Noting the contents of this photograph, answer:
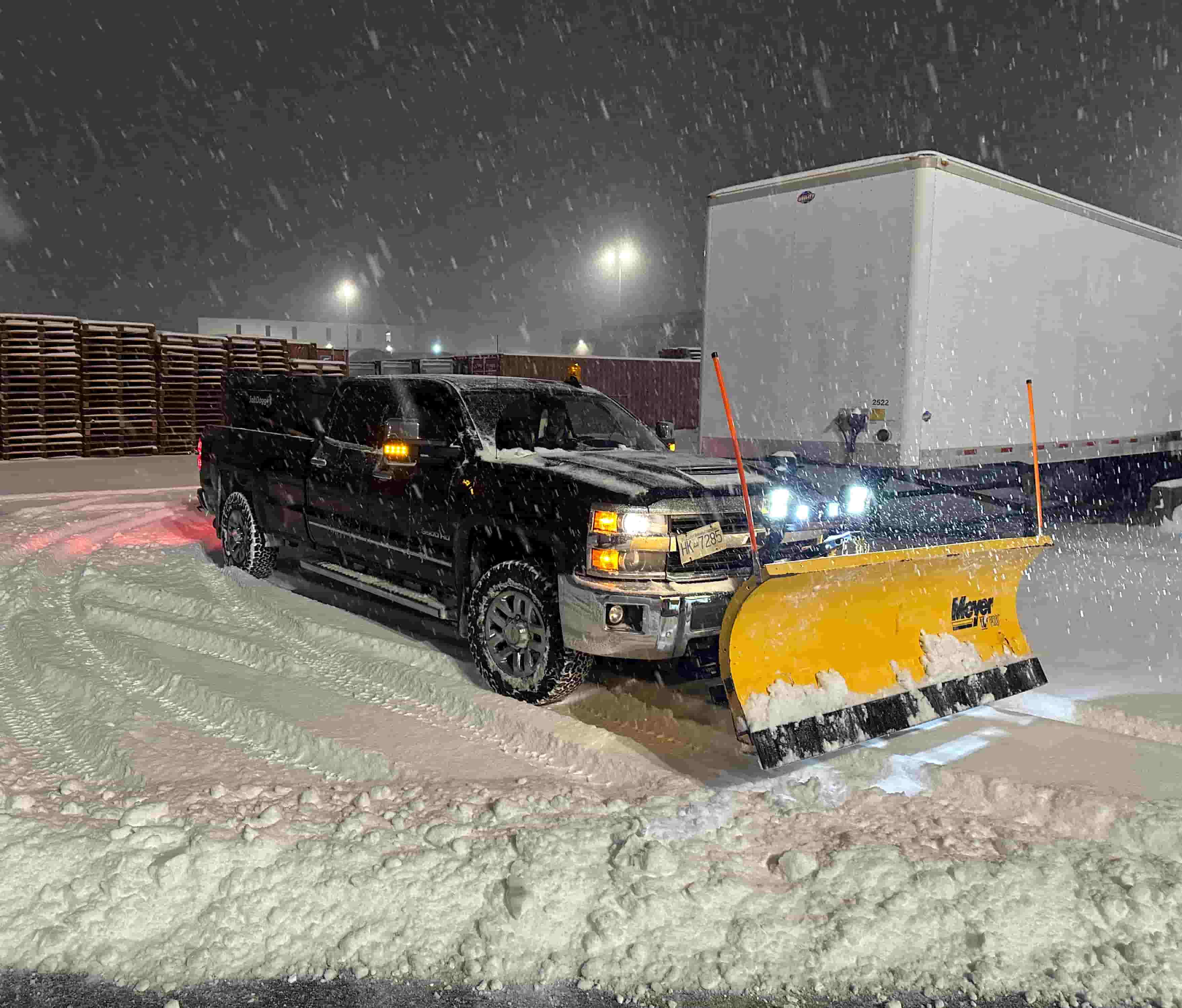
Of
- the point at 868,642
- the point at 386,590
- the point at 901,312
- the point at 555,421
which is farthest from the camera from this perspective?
the point at 901,312

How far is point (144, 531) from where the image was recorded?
11367mm

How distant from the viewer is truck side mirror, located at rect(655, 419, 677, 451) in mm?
7293

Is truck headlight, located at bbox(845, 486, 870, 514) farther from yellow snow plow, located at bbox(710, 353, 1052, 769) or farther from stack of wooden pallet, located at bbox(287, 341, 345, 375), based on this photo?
stack of wooden pallet, located at bbox(287, 341, 345, 375)

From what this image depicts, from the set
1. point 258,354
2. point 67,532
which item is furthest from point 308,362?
point 67,532

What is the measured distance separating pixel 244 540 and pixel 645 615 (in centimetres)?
491

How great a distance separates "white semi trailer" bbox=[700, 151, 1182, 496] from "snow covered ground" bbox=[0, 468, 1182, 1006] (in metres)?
3.53

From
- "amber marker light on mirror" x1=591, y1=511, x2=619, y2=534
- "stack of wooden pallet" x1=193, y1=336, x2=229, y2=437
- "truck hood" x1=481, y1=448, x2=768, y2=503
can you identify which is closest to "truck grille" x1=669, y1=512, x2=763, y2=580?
"truck hood" x1=481, y1=448, x2=768, y2=503

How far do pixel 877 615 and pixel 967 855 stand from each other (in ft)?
5.30

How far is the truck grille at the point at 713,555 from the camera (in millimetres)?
5285

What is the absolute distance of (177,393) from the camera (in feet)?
82.9

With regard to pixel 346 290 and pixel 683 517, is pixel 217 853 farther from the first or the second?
pixel 346 290

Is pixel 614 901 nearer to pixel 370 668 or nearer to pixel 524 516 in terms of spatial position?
pixel 524 516

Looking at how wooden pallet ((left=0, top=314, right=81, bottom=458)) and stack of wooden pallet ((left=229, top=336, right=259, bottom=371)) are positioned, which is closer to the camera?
wooden pallet ((left=0, top=314, right=81, bottom=458))

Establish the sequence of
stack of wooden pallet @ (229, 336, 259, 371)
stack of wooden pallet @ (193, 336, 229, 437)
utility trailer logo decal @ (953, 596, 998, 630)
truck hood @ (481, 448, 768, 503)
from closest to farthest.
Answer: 1. truck hood @ (481, 448, 768, 503)
2. utility trailer logo decal @ (953, 596, 998, 630)
3. stack of wooden pallet @ (193, 336, 229, 437)
4. stack of wooden pallet @ (229, 336, 259, 371)
